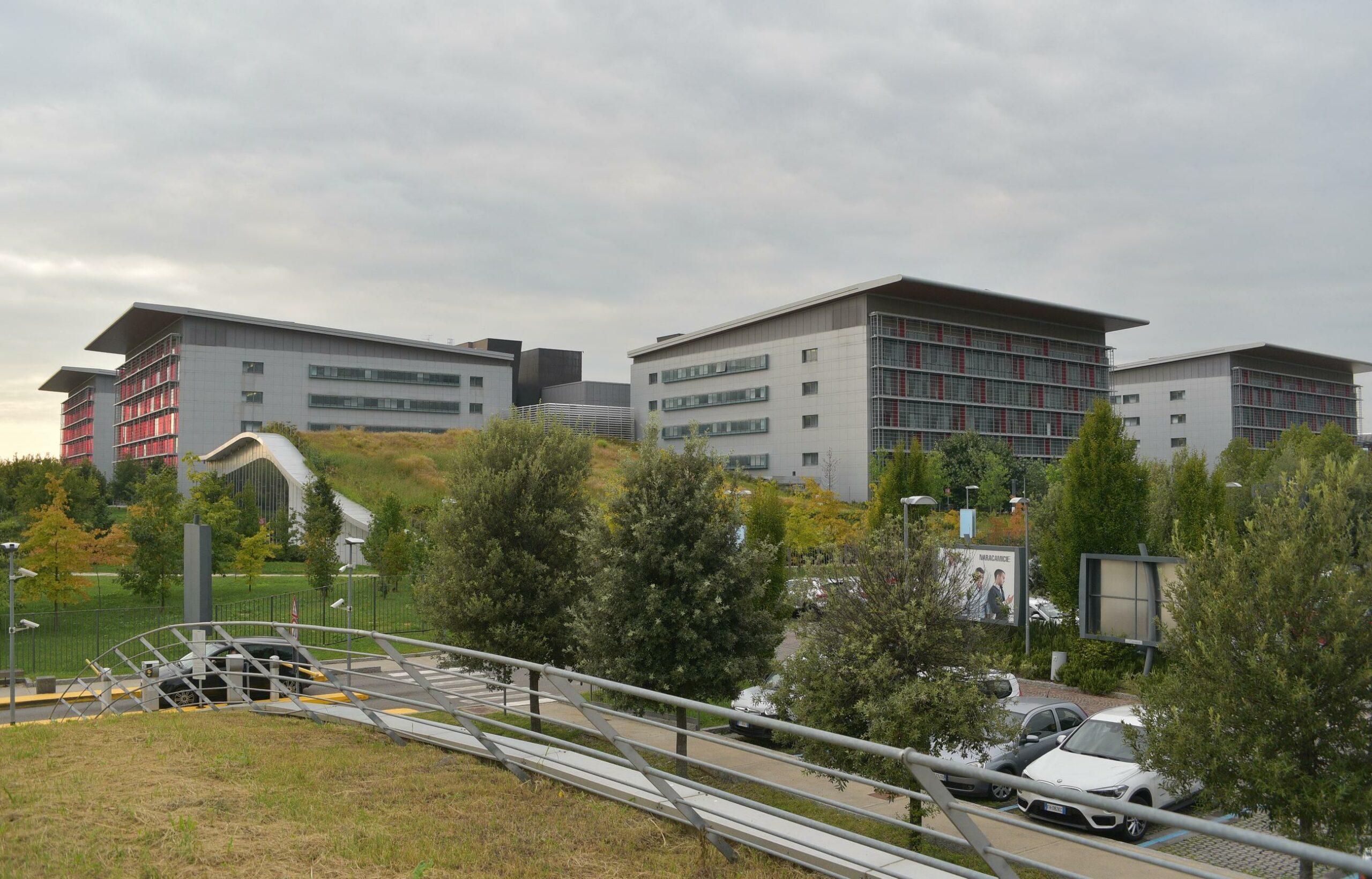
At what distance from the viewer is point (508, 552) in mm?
16734

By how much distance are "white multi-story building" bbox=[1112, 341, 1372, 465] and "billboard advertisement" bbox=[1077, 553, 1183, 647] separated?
87162 mm

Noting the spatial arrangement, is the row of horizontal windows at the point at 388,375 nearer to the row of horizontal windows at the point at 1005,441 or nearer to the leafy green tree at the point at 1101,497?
the row of horizontal windows at the point at 1005,441

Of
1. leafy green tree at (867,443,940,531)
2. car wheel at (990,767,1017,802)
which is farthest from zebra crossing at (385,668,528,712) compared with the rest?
leafy green tree at (867,443,940,531)

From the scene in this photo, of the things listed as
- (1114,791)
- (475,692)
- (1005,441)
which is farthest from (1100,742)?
(1005,441)

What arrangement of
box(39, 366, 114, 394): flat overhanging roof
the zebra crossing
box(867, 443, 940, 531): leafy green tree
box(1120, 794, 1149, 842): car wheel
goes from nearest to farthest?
box(1120, 794, 1149, 842): car wheel → the zebra crossing → box(867, 443, 940, 531): leafy green tree → box(39, 366, 114, 394): flat overhanging roof

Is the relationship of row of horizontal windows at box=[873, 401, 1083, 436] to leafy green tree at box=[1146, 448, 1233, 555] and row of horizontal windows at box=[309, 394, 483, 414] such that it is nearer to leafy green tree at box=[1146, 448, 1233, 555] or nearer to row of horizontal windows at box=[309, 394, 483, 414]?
row of horizontal windows at box=[309, 394, 483, 414]

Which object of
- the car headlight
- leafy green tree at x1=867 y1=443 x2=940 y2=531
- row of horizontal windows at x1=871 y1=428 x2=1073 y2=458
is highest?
row of horizontal windows at x1=871 y1=428 x2=1073 y2=458

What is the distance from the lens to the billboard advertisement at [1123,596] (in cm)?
2266

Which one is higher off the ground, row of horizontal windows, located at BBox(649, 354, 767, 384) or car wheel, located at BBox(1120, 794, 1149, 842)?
row of horizontal windows, located at BBox(649, 354, 767, 384)

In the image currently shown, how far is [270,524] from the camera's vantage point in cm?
5653

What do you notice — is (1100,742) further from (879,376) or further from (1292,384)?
(1292,384)

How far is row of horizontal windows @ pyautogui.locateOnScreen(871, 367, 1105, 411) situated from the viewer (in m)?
76.8

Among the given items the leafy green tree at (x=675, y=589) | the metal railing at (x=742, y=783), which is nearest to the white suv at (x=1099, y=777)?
the metal railing at (x=742, y=783)

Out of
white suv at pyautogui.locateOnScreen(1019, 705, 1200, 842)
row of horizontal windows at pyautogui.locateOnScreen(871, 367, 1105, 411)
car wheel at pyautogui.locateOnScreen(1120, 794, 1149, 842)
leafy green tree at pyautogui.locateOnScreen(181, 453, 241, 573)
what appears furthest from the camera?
row of horizontal windows at pyautogui.locateOnScreen(871, 367, 1105, 411)
